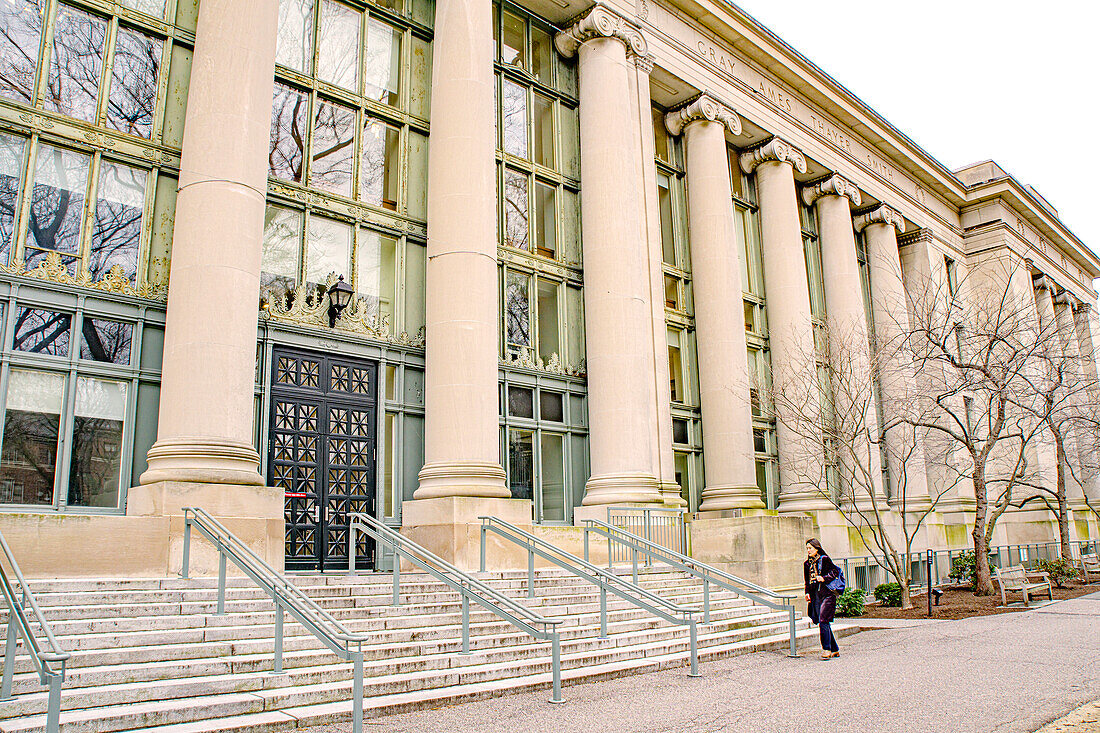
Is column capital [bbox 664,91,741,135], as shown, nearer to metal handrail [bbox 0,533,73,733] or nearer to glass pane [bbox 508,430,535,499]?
glass pane [bbox 508,430,535,499]

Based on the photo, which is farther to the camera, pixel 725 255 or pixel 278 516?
pixel 725 255

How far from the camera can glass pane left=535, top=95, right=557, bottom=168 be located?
21.6 m

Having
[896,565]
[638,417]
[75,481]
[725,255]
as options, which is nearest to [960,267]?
[725,255]

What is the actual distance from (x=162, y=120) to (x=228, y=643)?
1030 centimetres

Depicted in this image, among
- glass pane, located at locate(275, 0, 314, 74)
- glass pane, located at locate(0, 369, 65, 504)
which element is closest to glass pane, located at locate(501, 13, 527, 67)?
glass pane, located at locate(275, 0, 314, 74)

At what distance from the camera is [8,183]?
514 inches

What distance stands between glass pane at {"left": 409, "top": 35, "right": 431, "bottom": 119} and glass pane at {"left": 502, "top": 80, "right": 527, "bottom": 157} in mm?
2171

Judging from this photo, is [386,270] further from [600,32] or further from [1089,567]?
[1089,567]

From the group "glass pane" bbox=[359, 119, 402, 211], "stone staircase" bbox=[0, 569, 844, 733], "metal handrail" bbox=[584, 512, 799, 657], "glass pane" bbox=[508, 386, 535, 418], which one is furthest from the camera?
"glass pane" bbox=[508, 386, 535, 418]

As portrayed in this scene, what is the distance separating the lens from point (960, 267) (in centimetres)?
3850

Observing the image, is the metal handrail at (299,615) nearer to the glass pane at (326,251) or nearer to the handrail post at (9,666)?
the handrail post at (9,666)

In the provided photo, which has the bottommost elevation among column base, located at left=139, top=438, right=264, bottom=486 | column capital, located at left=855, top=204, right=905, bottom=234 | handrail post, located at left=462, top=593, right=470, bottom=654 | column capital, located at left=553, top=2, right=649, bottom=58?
handrail post, located at left=462, top=593, right=470, bottom=654

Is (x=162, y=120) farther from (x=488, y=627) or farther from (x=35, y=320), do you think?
(x=488, y=627)

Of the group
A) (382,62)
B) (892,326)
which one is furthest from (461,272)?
(892,326)
